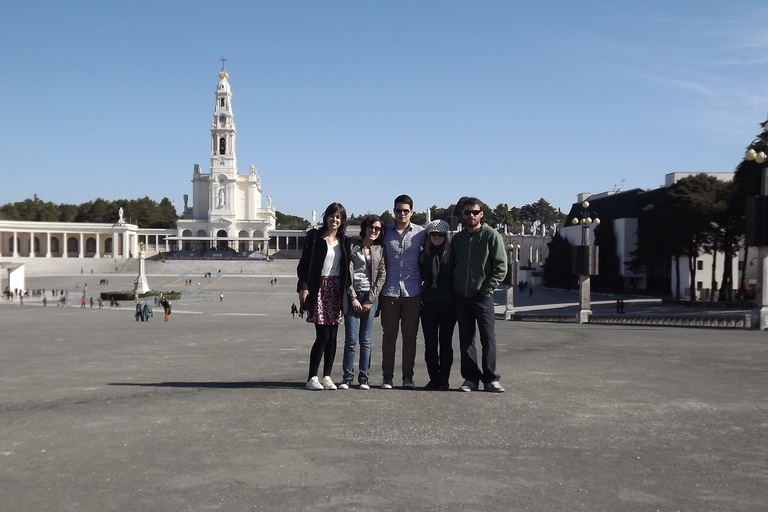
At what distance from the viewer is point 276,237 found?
132625mm

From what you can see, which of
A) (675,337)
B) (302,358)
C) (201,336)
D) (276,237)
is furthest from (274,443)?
(276,237)

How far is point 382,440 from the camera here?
5.48m

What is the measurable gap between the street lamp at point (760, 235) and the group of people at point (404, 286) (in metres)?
14.6

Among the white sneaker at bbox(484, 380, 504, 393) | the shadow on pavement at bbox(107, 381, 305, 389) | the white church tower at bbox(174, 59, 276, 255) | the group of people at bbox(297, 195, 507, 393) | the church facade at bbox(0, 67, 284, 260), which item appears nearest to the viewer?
the white sneaker at bbox(484, 380, 504, 393)

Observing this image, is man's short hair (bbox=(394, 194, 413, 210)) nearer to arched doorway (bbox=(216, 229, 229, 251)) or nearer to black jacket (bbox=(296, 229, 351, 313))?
black jacket (bbox=(296, 229, 351, 313))

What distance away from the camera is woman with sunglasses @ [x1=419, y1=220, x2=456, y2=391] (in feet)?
25.3

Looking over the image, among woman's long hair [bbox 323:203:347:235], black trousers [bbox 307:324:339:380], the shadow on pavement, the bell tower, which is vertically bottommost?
the shadow on pavement

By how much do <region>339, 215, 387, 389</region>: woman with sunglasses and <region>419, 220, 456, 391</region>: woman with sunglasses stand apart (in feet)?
1.63

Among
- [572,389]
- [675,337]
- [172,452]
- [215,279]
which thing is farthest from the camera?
[215,279]

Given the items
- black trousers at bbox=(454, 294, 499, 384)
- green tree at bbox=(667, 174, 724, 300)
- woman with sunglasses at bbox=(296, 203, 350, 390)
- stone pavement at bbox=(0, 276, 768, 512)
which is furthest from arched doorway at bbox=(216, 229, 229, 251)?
black trousers at bbox=(454, 294, 499, 384)

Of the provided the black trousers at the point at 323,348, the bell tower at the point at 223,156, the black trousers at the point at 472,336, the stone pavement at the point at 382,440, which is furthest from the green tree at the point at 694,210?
the bell tower at the point at 223,156

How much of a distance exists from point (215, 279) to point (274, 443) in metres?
75.8

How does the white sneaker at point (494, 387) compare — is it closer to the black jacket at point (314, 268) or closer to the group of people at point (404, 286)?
the group of people at point (404, 286)

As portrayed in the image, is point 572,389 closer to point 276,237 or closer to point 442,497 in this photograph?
point 442,497
